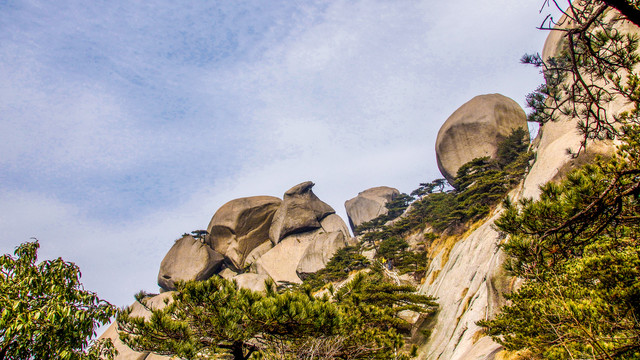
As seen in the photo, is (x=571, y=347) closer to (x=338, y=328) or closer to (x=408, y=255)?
(x=338, y=328)

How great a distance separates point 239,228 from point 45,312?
31625 mm

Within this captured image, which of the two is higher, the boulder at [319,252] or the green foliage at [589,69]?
the boulder at [319,252]

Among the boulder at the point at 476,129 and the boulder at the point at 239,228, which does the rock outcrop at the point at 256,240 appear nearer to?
the boulder at the point at 239,228

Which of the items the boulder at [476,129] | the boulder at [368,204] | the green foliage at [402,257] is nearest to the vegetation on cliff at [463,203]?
the green foliage at [402,257]

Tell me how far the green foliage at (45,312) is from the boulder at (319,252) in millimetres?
24745

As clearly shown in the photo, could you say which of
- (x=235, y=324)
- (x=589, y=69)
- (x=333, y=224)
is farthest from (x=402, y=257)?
(x=589, y=69)

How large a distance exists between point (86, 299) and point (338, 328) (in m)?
4.18

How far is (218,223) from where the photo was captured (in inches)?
1393

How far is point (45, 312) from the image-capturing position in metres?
4.60

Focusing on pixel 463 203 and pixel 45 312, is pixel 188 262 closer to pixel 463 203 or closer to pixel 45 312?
pixel 463 203

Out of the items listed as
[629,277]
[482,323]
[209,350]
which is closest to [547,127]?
[482,323]

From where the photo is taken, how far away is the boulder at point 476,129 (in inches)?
1050

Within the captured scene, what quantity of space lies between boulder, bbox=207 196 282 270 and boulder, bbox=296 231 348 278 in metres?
7.06

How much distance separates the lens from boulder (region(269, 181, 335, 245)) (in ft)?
114
